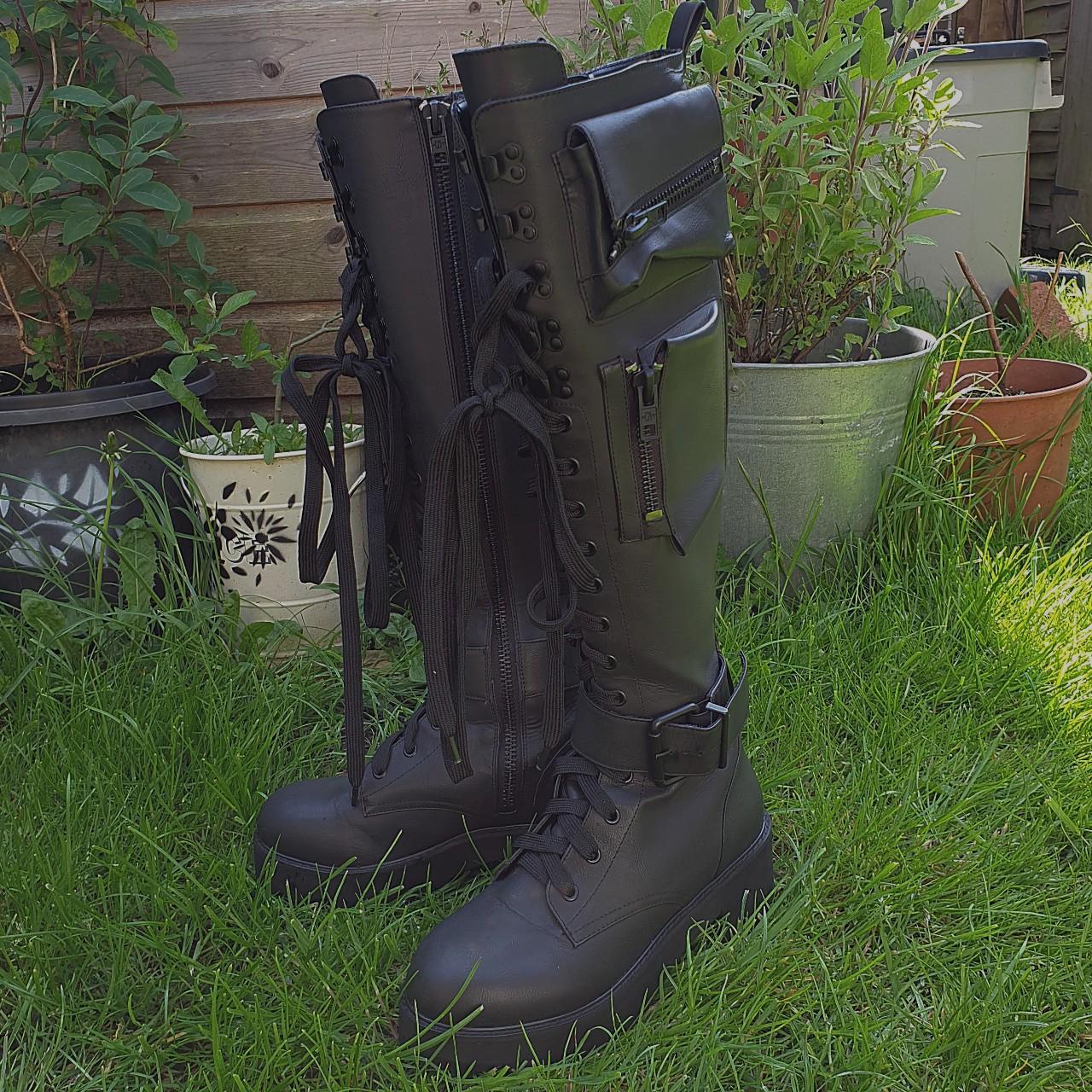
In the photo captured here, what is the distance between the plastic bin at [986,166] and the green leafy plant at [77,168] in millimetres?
2161

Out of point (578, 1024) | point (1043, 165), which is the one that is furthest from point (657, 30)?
point (1043, 165)

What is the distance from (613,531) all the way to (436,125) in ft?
1.44

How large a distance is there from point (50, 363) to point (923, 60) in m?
1.66

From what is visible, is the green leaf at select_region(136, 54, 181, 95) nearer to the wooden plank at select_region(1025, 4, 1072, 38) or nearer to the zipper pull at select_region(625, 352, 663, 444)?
the zipper pull at select_region(625, 352, 663, 444)

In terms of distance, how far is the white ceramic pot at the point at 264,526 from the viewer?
1.78m

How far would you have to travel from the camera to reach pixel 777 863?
4.23 feet

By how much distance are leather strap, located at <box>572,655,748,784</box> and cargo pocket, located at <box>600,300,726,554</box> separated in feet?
0.62

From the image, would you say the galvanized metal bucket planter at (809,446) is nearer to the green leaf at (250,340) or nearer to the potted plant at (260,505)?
the potted plant at (260,505)

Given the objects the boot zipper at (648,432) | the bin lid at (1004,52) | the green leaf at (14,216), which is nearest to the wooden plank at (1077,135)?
the bin lid at (1004,52)

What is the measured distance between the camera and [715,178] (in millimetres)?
1017

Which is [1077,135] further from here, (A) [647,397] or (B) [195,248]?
(A) [647,397]

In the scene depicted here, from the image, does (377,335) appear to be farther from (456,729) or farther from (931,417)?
(931,417)

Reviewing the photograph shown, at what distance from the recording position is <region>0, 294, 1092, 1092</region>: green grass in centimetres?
101

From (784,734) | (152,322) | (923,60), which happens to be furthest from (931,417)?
(152,322)
